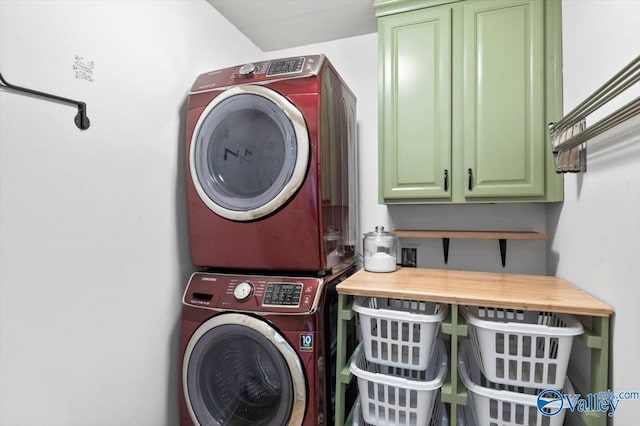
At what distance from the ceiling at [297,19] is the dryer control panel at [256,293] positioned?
62.3 inches

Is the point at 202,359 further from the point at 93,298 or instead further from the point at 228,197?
the point at 228,197

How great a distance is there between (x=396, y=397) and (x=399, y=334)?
0.26 metres

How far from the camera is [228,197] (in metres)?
1.51

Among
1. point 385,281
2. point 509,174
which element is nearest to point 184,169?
point 385,281

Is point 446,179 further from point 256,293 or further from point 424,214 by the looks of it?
point 256,293

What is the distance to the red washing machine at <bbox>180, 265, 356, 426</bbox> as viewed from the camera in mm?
1320

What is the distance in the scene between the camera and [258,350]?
1476 millimetres

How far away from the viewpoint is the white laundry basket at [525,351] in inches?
43.9

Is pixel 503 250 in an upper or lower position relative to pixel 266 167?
lower

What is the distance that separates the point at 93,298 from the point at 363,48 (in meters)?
2.14

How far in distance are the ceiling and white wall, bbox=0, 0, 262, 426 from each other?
387 millimetres

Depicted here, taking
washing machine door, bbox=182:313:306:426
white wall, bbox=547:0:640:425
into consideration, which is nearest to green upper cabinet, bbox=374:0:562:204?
white wall, bbox=547:0:640:425

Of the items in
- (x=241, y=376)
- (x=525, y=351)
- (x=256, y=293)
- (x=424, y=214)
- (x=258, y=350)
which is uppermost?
(x=424, y=214)

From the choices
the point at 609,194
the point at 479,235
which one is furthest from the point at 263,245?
the point at 609,194
